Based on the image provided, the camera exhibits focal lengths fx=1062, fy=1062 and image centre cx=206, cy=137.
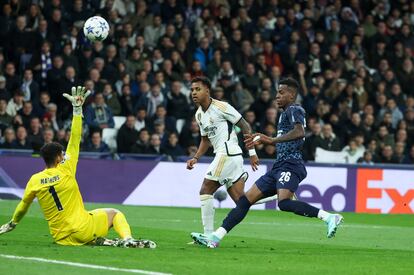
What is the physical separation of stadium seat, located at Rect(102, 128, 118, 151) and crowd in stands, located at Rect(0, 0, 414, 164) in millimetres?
28

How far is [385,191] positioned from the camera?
23.9m

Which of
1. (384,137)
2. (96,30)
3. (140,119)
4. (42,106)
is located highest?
(96,30)

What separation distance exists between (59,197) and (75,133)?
827mm

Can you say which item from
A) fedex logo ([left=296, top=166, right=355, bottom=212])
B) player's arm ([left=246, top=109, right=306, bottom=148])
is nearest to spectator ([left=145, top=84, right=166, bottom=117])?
fedex logo ([left=296, top=166, right=355, bottom=212])

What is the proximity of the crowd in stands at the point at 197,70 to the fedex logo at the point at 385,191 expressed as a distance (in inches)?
53.2

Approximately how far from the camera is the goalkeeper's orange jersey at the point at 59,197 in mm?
11812

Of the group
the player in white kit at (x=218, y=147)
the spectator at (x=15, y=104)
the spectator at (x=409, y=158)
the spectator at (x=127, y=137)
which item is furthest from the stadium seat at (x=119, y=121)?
the player in white kit at (x=218, y=147)

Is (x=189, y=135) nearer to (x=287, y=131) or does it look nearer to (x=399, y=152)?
(x=399, y=152)

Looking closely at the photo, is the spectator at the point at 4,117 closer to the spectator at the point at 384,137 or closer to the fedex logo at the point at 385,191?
the fedex logo at the point at 385,191

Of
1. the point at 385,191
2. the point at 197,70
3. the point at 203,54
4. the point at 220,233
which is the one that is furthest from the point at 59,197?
the point at 203,54

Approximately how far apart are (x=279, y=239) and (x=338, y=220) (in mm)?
2419

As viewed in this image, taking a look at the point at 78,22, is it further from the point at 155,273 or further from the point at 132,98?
the point at 155,273

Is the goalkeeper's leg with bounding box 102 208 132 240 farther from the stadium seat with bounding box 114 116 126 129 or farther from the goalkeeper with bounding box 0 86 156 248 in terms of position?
the stadium seat with bounding box 114 116 126 129

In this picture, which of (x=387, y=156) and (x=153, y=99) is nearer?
(x=153, y=99)
